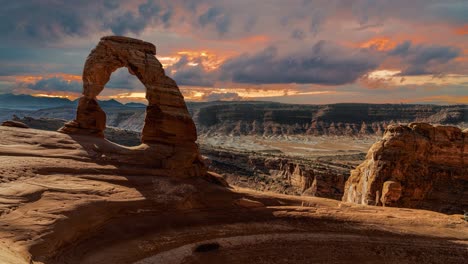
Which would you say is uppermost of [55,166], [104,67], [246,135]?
[104,67]

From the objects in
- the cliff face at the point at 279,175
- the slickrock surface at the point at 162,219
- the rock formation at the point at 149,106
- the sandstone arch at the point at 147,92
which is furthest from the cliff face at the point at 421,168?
the cliff face at the point at 279,175

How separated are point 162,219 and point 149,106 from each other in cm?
831

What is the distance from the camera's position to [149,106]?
26141mm

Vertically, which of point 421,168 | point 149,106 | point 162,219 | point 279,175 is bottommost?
point 279,175

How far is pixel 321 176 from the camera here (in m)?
53.7

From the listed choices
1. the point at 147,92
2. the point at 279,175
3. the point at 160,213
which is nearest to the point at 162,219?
the point at 160,213

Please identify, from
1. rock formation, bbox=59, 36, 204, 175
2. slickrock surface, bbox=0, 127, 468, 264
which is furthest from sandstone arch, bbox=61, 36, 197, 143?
slickrock surface, bbox=0, 127, 468, 264

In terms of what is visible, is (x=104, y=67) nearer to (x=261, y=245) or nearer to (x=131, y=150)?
(x=131, y=150)

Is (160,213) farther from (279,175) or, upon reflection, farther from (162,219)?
(279,175)

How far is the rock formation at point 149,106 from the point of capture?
82.4ft

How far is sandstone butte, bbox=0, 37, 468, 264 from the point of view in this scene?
16984 mm

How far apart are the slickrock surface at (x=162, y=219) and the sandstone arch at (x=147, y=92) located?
5.67 ft

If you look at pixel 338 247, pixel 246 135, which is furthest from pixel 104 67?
pixel 246 135

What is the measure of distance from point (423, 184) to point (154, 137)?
70.0ft
